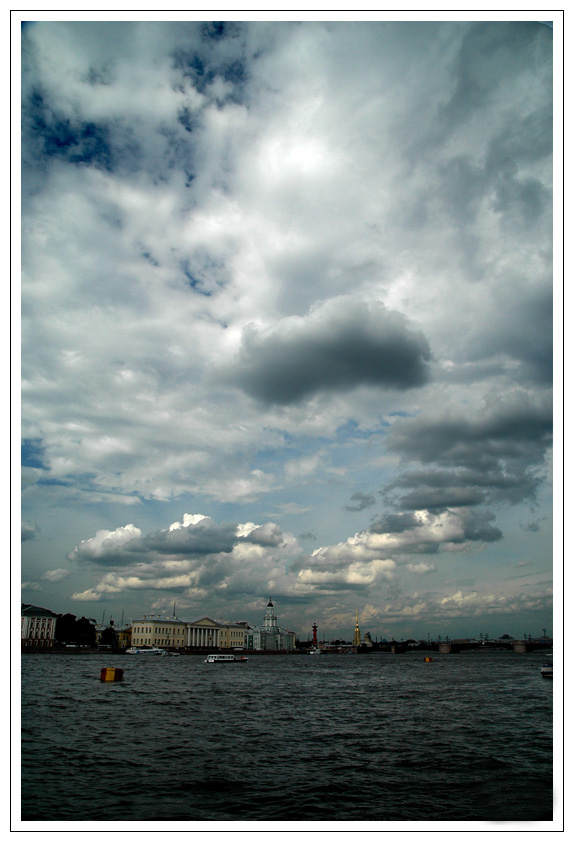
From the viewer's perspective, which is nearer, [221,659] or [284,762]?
[284,762]

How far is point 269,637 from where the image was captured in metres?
136

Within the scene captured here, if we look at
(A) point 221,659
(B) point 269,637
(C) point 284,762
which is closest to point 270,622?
(B) point 269,637

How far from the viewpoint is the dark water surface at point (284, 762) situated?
7641 millimetres

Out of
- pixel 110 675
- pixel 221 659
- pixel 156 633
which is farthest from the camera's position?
pixel 156 633

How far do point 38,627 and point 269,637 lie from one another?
6705 centimetres

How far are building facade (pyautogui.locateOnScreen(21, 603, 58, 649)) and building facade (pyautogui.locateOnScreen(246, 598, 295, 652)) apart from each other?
57331 mm

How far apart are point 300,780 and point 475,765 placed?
3907mm

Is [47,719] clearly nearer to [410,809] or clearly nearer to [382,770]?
[382,770]

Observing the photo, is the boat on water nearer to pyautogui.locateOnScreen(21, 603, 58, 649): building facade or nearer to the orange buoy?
pyautogui.locateOnScreen(21, 603, 58, 649): building facade

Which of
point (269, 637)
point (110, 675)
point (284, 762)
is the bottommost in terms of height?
point (269, 637)

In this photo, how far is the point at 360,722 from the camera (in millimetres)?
17266

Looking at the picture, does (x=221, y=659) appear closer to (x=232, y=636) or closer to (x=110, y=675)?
(x=232, y=636)

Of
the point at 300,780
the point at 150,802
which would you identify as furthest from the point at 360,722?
the point at 150,802
